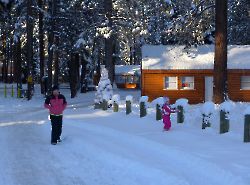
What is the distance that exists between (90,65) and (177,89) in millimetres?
15104

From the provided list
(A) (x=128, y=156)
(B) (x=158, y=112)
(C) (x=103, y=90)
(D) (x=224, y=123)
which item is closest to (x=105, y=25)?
(C) (x=103, y=90)

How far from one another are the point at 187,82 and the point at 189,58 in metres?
1.77

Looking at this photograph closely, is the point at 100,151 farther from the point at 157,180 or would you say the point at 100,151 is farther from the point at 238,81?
the point at 238,81

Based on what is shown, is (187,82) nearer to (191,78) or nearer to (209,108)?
(191,78)

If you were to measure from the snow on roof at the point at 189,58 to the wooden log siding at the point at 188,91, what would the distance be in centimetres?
42

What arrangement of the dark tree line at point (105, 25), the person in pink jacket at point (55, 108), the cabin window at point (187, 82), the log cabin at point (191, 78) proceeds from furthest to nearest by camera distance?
the cabin window at point (187, 82) < the log cabin at point (191, 78) < the dark tree line at point (105, 25) < the person in pink jacket at point (55, 108)

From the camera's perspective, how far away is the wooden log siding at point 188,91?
3253 cm

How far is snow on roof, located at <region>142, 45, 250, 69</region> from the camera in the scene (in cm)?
3253

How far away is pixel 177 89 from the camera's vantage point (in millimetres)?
33000

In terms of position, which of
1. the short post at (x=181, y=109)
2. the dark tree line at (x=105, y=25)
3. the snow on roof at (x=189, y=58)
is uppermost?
the dark tree line at (x=105, y=25)

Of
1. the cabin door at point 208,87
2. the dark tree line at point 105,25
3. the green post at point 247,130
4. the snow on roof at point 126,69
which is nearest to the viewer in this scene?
the green post at point 247,130

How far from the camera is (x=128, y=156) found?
428 inches

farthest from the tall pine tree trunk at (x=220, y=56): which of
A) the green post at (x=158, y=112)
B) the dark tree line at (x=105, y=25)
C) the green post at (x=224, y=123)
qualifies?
the green post at (x=224, y=123)

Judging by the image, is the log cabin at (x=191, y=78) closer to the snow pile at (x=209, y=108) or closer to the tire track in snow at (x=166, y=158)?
the tire track in snow at (x=166, y=158)
